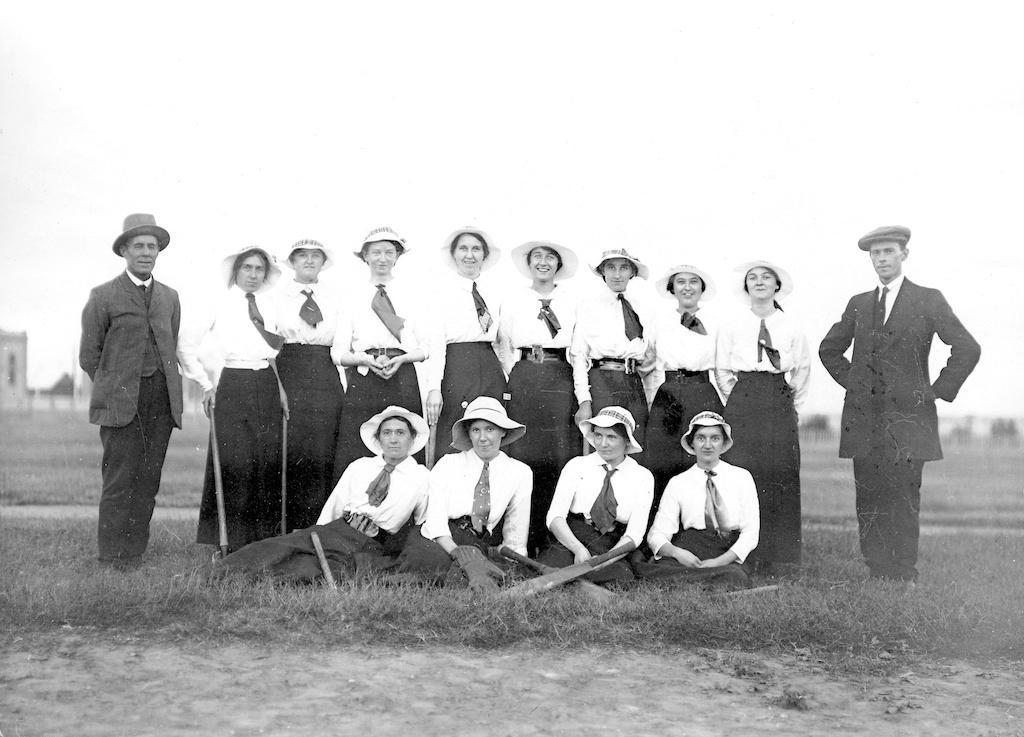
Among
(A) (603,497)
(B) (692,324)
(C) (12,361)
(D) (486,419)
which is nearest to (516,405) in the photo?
(D) (486,419)

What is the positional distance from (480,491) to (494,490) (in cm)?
8

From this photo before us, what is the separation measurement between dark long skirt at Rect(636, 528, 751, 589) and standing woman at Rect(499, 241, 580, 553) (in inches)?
35.1

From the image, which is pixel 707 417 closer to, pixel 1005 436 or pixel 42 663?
pixel 42 663

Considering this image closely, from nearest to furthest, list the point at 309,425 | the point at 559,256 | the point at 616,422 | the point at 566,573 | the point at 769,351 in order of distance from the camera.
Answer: the point at 566,573, the point at 616,422, the point at 769,351, the point at 309,425, the point at 559,256

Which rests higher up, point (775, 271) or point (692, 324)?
point (775, 271)

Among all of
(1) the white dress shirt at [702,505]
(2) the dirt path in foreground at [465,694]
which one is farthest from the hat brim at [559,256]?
(2) the dirt path in foreground at [465,694]

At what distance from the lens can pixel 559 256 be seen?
6.48 m

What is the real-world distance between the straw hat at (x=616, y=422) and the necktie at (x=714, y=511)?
49 centimetres

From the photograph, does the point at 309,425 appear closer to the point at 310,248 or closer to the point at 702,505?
the point at 310,248

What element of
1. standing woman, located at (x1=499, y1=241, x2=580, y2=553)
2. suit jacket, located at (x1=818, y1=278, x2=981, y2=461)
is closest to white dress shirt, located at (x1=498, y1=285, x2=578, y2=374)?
standing woman, located at (x1=499, y1=241, x2=580, y2=553)

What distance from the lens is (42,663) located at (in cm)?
391

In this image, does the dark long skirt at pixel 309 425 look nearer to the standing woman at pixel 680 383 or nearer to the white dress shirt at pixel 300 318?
the white dress shirt at pixel 300 318

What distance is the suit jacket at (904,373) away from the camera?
593 cm

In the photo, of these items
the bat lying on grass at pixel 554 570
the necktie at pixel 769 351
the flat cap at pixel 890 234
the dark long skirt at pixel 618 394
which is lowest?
the bat lying on grass at pixel 554 570
